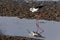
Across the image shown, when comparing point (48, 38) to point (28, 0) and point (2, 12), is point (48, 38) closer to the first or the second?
point (2, 12)

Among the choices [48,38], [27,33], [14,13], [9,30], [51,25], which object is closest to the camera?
[48,38]

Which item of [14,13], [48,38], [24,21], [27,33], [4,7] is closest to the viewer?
[48,38]

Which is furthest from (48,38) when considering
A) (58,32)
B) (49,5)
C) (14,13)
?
(49,5)

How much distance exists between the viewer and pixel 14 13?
12.2 meters

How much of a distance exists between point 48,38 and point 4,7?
5681mm

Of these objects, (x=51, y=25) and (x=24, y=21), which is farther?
(x=24, y=21)

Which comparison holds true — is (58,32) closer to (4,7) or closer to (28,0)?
(4,7)

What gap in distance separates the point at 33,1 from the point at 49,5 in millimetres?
1225

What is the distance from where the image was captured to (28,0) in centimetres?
1427

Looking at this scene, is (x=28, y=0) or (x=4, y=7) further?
(x=28, y=0)

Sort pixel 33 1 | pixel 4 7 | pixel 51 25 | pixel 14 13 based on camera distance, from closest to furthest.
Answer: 1. pixel 51 25
2. pixel 14 13
3. pixel 4 7
4. pixel 33 1

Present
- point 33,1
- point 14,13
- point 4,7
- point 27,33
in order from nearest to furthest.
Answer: point 27,33 < point 14,13 < point 4,7 < point 33,1

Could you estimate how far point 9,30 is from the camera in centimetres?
888

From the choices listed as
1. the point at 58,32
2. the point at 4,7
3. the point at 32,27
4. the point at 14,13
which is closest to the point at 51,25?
the point at 32,27
